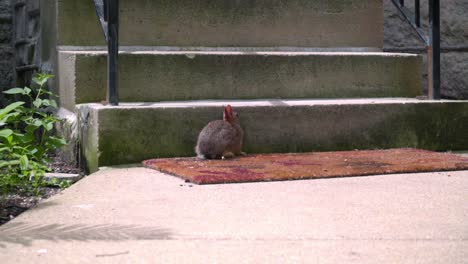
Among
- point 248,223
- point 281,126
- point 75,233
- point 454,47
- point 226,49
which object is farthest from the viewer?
point 454,47

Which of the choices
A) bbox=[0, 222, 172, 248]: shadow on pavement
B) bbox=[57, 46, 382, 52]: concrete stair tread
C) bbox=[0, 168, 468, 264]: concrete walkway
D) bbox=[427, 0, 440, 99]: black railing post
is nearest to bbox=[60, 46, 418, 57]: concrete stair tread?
bbox=[57, 46, 382, 52]: concrete stair tread

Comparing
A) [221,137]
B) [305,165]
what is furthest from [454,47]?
[221,137]

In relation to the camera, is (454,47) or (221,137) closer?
(221,137)

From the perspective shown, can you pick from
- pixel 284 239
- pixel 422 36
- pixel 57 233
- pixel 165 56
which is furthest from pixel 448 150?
pixel 57 233

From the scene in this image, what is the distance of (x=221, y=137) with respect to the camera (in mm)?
4051

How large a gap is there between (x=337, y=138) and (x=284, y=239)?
2.33 metres

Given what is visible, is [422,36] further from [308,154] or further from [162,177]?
[162,177]

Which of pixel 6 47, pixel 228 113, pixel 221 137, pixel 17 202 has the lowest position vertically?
pixel 17 202

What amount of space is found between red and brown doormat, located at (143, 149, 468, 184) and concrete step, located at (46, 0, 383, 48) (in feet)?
4.34

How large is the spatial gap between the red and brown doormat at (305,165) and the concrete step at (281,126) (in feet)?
0.43

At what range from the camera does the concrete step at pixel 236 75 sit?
4594mm

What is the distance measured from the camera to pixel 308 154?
4.36 meters

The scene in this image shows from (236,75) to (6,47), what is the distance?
2.62 m

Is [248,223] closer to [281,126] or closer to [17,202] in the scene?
[17,202]
